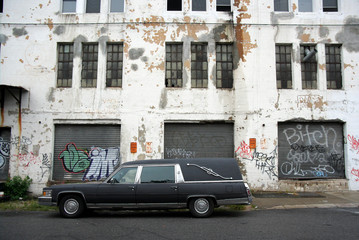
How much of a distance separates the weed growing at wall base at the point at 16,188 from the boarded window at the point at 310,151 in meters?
11.1

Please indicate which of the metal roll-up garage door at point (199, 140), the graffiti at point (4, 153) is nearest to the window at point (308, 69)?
the metal roll-up garage door at point (199, 140)

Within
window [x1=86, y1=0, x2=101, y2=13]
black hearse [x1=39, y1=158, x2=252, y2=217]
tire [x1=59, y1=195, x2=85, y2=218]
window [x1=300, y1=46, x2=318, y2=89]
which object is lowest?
tire [x1=59, y1=195, x2=85, y2=218]

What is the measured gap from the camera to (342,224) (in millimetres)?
7883

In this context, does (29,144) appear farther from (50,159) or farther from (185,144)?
(185,144)

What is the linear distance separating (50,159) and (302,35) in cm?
1265

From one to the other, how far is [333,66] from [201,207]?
32.7ft

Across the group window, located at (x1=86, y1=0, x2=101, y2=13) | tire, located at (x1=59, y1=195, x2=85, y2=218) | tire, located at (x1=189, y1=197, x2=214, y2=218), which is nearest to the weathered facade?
window, located at (x1=86, y1=0, x2=101, y2=13)

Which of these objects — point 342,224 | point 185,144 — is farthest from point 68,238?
point 185,144

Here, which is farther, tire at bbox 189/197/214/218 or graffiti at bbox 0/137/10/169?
graffiti at bbox 0/137/10/169

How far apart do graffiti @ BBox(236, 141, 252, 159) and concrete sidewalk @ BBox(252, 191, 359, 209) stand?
164 centimetres

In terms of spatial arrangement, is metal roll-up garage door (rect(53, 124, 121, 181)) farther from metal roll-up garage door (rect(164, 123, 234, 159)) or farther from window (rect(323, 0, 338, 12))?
window (rect(323, 0, 338, 12))

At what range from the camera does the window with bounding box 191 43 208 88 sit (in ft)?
47.1

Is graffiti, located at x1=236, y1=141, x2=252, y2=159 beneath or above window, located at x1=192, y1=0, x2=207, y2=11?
beneath

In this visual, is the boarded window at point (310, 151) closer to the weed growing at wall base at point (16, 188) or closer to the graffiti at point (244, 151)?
the graffiti at point (244, 151)
